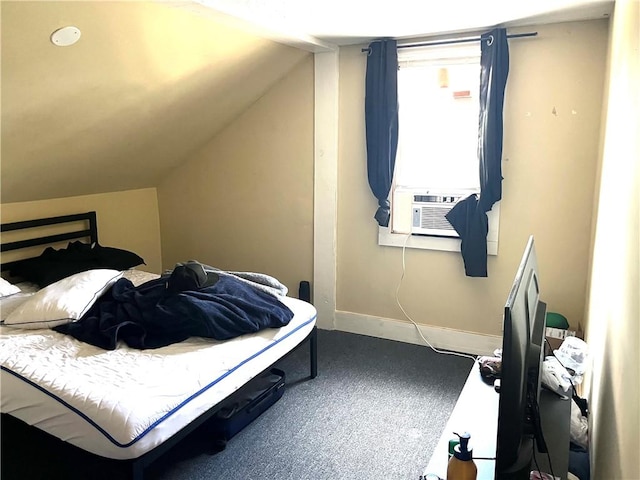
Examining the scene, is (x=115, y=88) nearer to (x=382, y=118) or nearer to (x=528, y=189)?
(x=382, y=118)

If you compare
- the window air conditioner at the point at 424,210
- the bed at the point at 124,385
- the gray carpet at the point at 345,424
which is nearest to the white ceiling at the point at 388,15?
the window air conditioner at the point at 424,210

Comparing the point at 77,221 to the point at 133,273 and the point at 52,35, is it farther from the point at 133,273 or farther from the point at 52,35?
the point at 52,35

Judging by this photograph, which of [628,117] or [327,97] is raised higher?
[327,97]

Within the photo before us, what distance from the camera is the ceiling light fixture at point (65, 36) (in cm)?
227

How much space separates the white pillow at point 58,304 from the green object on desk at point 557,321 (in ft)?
8.13

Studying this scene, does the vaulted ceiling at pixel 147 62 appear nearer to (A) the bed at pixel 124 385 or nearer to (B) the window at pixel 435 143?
(B) the window at pixel 435 143

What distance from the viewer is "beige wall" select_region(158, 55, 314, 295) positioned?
150 inches

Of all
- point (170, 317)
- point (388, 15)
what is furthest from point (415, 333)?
point (388, 15)

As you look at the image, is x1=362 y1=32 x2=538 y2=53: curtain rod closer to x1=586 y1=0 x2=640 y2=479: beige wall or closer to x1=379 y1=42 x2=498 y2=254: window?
x1=379 y1=42 x2=498 y2=254: window

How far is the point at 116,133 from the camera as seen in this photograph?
11.0 feet

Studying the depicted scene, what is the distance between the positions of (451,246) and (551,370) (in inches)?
56.4

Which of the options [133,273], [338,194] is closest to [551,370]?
[338,194]

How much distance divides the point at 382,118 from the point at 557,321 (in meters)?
1.64

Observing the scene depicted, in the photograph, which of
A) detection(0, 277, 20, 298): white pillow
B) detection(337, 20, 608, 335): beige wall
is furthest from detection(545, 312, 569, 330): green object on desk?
detection(0, 277, 20, 298): white pillow
